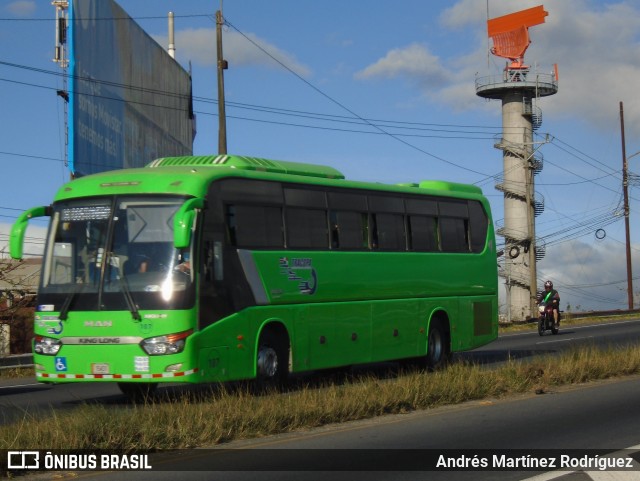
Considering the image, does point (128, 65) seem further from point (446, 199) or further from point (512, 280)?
point (512, 280)

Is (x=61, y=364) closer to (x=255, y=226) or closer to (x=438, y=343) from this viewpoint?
(x=255, y=226)

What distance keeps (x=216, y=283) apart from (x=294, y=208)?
2.74 meters

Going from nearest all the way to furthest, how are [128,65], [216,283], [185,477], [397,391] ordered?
[185,477] < [397,391] < [216,283] < [128,65]

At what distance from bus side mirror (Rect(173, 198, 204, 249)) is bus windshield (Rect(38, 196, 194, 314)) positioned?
517mm

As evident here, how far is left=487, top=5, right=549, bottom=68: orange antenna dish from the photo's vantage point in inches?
2844

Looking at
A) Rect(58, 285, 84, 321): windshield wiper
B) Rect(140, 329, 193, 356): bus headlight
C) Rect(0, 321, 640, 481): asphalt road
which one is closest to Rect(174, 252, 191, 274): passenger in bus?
Rect(140, 329, 193, 356): bus headlight

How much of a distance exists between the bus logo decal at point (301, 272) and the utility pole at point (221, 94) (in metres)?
16.6

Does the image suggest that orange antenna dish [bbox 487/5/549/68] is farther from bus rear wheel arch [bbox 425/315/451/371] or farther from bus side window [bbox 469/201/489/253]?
bus rear wheel arch [bbox 425/315/451/371]

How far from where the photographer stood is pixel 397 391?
46.6 feet

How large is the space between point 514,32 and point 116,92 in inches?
1789

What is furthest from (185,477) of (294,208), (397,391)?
(294,208)

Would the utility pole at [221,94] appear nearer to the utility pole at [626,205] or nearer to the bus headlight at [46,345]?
the bus headlight at [46,345]

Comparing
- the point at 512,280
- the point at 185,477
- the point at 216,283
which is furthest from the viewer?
the point at 512,280

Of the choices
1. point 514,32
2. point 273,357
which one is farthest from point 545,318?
point 514,32
